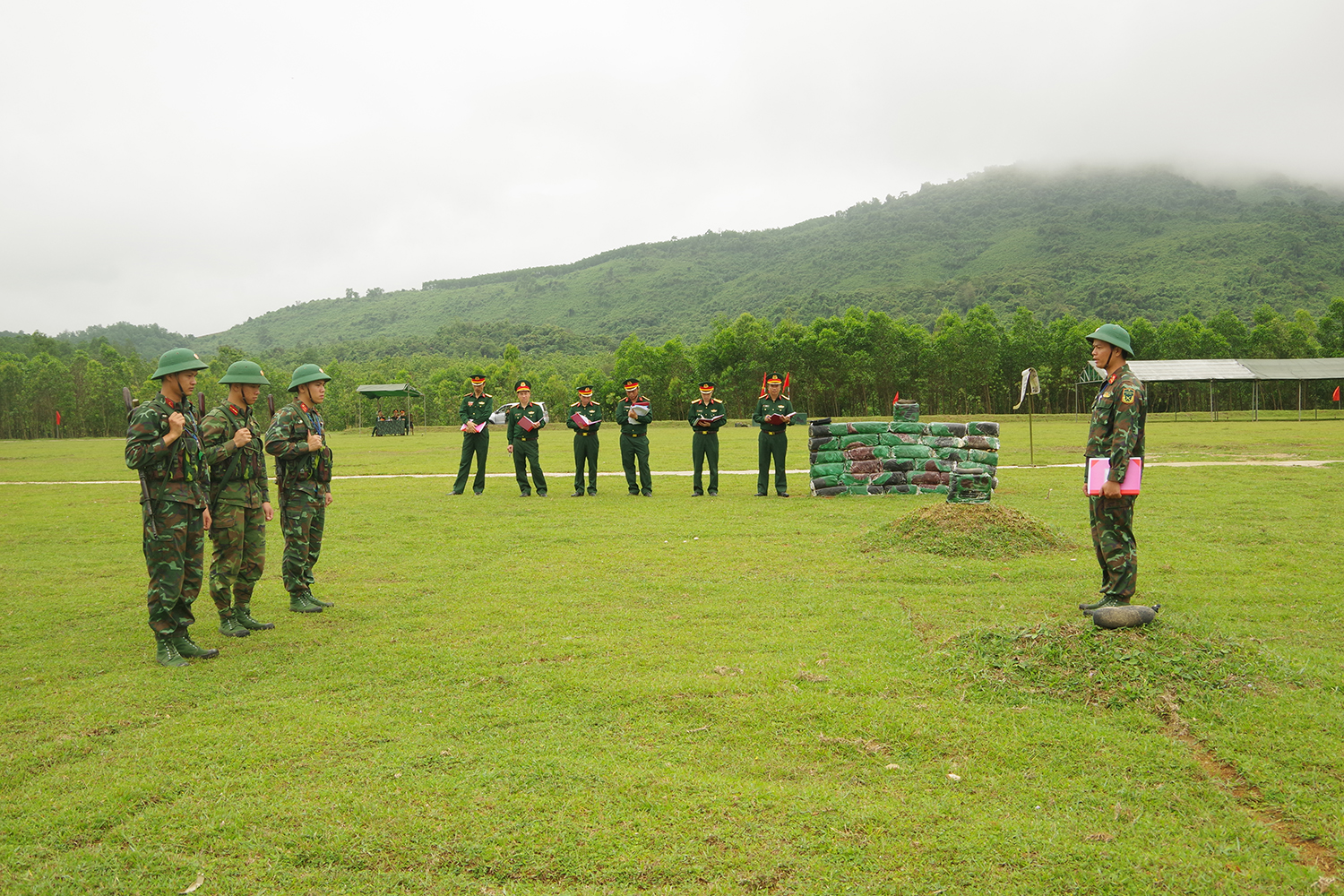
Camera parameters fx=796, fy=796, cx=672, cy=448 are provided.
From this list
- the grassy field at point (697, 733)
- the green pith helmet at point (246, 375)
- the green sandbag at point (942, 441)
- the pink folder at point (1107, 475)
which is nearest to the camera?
the grassy field at point (697, 733)

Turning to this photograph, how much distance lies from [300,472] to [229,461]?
95cm

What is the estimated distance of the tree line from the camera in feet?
221

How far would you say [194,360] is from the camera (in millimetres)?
6102

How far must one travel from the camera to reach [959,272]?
148 m

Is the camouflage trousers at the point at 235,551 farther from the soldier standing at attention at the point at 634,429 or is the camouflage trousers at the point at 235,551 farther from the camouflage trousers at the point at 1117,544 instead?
the soldier standing at attention at the point at 634,429

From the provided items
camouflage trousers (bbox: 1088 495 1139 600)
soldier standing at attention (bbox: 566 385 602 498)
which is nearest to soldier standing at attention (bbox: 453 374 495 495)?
soldier standing at attention (bbox: 566 385 602 498)

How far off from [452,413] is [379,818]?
245ft

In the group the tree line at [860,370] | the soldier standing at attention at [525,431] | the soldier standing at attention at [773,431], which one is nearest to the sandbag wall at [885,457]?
the soldier standing at attention at [773,431]

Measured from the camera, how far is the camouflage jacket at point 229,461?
6.45 m

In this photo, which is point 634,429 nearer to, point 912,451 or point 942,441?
point 912,451

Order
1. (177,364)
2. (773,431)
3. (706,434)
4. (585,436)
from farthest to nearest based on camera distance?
(585,436), (706,434), (773,431), (177,364)

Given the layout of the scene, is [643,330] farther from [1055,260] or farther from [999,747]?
[999,747]

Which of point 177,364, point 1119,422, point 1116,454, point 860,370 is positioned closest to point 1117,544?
point 1116,454

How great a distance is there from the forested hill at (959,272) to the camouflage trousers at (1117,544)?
333 feet
